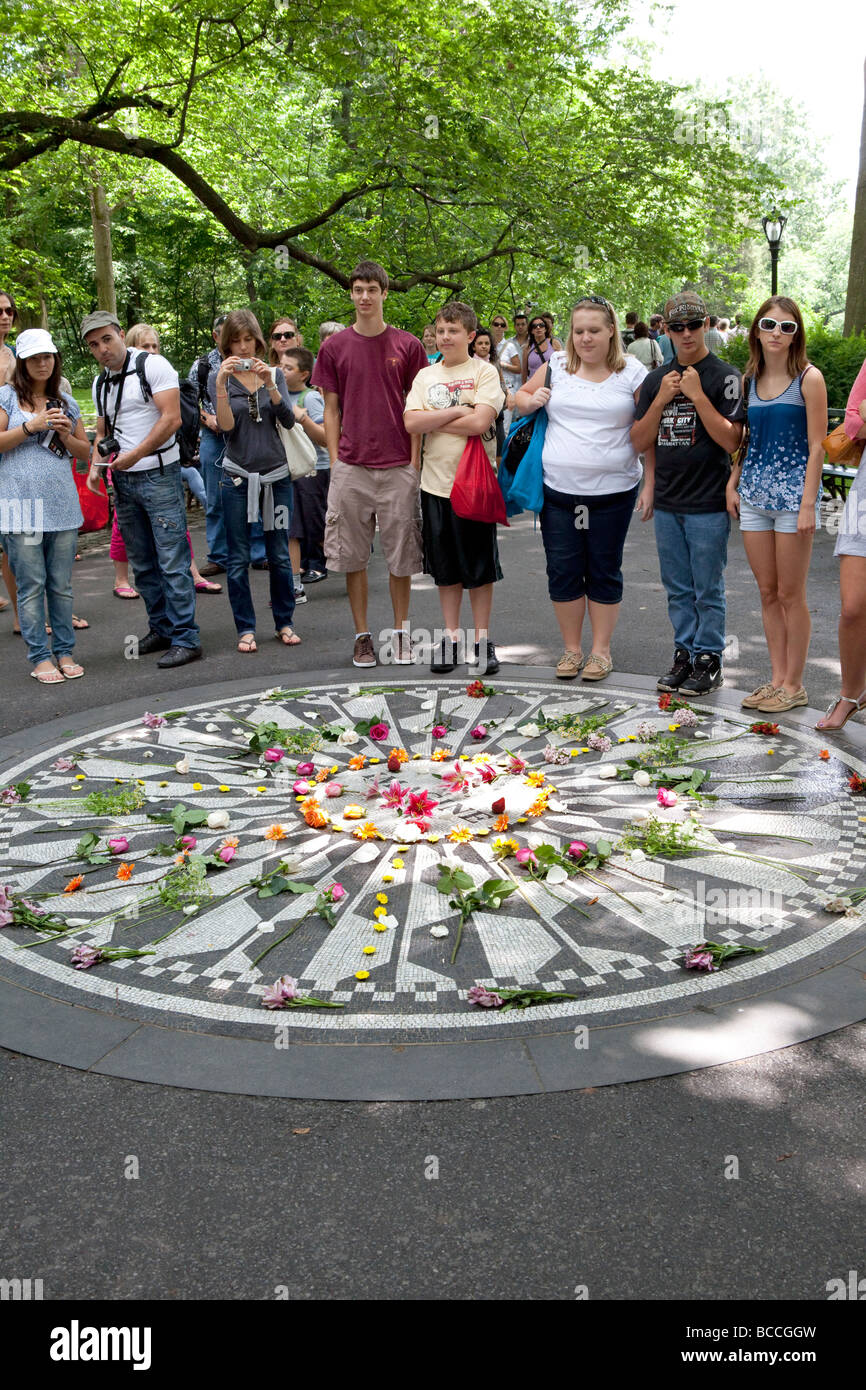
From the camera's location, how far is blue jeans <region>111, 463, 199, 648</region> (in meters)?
7.55

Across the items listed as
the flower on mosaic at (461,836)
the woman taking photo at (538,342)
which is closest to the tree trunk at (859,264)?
the woman taking photo at (538,342)

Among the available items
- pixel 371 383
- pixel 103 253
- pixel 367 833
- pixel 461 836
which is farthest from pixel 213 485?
pixel 103 253

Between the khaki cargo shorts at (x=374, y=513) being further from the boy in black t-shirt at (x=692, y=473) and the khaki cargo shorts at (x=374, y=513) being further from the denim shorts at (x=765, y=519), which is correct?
the denim shorts at (x=765, y=519)

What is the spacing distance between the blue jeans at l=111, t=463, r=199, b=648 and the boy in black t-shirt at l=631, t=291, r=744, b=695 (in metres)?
3.03

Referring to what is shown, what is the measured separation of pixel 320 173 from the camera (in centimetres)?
2047

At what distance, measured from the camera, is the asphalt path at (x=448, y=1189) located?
2.42 m

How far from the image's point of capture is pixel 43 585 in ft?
24.1

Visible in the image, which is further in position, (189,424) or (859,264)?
(859,264)

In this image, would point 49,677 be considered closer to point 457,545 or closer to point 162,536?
point 162,536

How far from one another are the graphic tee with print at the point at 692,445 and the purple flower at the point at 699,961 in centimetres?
322

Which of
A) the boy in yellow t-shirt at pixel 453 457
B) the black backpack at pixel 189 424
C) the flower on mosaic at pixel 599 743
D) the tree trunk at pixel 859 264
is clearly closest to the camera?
the flower on mosaic at pixel 599 743

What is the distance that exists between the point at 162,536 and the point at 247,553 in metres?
0.55

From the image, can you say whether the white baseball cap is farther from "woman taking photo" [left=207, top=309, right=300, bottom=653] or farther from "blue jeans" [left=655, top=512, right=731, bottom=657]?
"blue jeans" [left=655, top=512, right=731, bottom=657]
